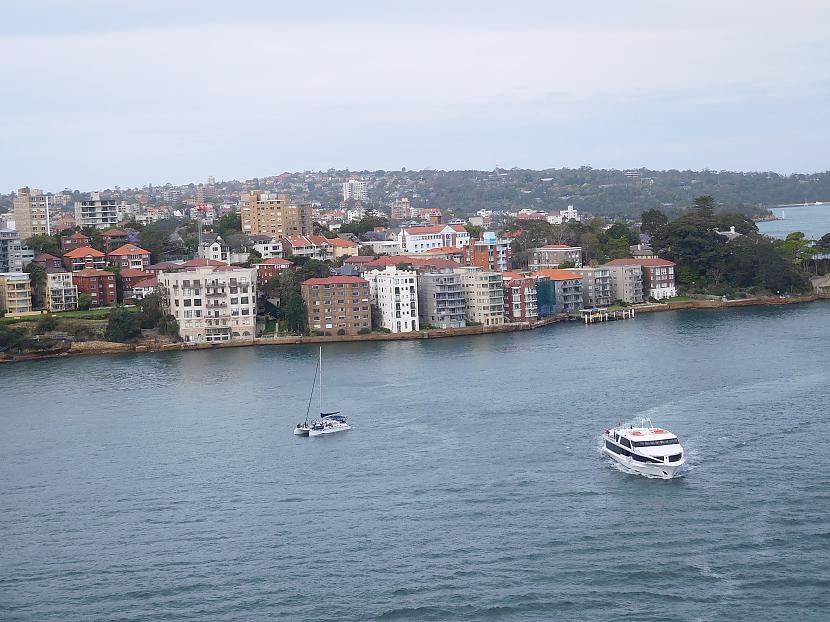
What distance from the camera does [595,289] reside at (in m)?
27.1

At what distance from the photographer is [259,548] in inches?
374

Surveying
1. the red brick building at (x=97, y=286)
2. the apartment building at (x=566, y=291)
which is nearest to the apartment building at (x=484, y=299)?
the apartment building at (x=566, y=291)

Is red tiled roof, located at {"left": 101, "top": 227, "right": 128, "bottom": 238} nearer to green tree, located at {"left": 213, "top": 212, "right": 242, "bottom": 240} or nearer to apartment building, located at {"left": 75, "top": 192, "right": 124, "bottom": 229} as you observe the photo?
green tree, located at {"left": 213, "top": 212, "right": 242, "bottom": 240}

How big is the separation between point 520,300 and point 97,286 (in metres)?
9.55

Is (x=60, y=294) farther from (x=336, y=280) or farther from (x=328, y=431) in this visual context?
(x=328, y=431)

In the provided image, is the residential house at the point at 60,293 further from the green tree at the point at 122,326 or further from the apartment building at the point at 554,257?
the apartment building at the point at 554,257

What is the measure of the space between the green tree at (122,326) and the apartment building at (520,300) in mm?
7683

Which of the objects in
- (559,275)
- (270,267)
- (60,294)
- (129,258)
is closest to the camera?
(60,294)

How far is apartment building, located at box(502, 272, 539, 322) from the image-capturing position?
80.9 feet

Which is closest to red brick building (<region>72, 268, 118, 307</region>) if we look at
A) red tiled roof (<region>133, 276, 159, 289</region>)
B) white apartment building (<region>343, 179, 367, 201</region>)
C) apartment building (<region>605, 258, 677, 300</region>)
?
red tiled roof (<region>133, 276, 159, 289</region>)

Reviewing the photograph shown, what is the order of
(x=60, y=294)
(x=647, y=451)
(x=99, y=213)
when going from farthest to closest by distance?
(x=99, y=213) → (x=60, y=294) → (x=647, y=451)

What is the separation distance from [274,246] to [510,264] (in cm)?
639

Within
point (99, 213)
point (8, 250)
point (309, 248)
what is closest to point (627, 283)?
point (309, 248)

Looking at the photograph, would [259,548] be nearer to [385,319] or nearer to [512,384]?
[512,384]
